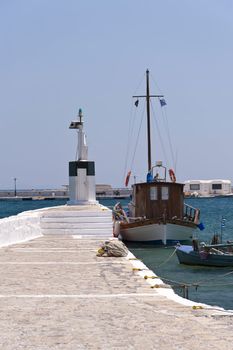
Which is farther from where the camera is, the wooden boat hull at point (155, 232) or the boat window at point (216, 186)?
the boat window at point (216, 186)

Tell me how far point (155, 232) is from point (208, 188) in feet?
443

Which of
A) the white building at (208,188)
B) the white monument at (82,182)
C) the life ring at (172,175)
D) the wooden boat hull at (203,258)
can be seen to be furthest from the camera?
the white building at (208,188)

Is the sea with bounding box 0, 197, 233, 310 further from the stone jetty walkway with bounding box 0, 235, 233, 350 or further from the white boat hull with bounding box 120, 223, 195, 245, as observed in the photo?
the stone jetty walkway with bounding box 0, 235, 233, 350

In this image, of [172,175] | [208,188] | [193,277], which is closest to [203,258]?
[193,277]

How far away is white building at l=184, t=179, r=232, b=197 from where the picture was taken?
536 ft

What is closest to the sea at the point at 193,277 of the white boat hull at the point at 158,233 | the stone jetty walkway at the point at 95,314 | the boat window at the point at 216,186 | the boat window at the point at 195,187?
the white boat hull at the point at 158,233

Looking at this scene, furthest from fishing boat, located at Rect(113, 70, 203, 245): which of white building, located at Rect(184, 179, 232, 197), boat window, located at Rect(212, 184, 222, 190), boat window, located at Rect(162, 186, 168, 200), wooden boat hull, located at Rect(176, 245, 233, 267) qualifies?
boat window, located at Rect(212, 184, 222, 190)

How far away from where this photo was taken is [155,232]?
32.3m

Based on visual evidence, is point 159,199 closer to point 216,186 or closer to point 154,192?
point 154,192

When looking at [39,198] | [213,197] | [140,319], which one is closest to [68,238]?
[140,319]

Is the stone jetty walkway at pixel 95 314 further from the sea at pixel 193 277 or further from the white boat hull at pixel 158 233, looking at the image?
the white boat hull at pixel 158 233

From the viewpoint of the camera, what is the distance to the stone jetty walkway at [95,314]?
6796 millimetres

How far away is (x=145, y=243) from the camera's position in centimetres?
3275

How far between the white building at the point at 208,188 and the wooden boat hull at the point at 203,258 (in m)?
137
